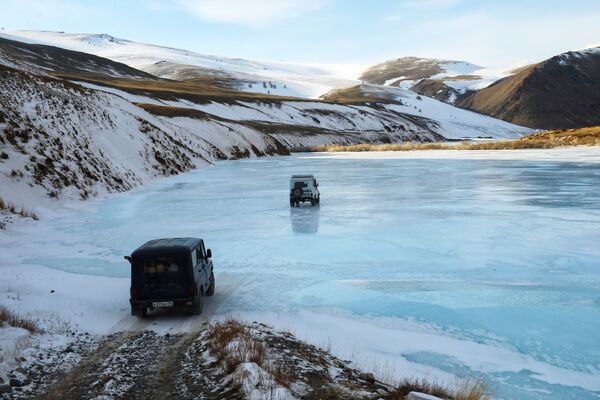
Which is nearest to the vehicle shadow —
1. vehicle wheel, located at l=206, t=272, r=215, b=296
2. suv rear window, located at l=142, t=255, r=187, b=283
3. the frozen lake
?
the frozen lake

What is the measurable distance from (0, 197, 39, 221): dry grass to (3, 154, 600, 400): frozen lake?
1.31 m

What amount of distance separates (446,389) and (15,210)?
2261 centimetres

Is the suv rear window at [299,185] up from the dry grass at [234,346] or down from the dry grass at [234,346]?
up

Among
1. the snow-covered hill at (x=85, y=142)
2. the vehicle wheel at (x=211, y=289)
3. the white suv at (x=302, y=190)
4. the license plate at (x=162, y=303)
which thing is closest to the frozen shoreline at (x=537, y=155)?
the snow-covered hill at (x=85, y=142)

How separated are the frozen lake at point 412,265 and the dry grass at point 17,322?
3.16 m

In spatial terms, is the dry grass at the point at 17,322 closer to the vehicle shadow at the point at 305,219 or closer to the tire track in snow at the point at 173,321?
the tire track in snow at the point at 173,321

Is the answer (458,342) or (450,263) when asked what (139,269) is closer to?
(458,342)

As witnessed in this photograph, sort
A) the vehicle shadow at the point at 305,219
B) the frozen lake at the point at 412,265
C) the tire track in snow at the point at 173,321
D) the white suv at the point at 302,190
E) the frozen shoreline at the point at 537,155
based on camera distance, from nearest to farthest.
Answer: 1. the frozen lake at the point at 412,265
2. the tire track in snow at the point at 173,321
3. the vehicle shadow at the point at 305,219
4. the white suv at the point at 302,190
5. the frozen shoreline at the point at 537,155

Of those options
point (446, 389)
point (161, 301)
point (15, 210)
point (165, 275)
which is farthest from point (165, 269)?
point (15, 210)

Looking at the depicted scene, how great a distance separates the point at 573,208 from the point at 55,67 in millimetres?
179528

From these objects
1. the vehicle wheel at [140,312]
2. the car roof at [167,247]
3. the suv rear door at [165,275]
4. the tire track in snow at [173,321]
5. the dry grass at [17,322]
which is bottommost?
the tire track in snow at [173,321]

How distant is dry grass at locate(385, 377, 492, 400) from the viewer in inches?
305

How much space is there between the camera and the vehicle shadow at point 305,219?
2277 centimetres

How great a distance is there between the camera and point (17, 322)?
10.9 metres
